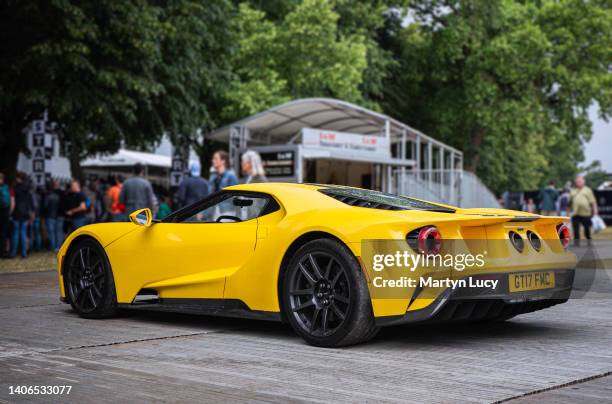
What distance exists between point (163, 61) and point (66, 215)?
5.85 m

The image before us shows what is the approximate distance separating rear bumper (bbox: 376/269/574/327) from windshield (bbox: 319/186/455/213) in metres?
0.87

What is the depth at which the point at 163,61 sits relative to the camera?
2423 cm

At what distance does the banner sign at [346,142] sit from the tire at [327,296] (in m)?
16.4

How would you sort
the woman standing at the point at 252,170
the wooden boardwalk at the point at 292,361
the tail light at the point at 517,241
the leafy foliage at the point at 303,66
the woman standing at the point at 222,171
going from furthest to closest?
1. the leafy foliage at the point at 303,66
2. the woman standing at the point at 222,171
3. the woman standing at the point at 252,170
4. the tail light at the point at 517,241
5. the wooden boardwalk at the point at 292,361

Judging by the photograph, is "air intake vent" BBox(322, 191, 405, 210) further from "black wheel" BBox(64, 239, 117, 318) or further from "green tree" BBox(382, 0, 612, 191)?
"green tree" BBox(382, 0, 612, 191)

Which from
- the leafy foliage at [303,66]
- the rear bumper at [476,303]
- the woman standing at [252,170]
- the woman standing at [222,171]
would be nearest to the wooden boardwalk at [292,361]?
the rear bumper at [476,303]

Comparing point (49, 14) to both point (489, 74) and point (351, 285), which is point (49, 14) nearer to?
point (351, 285)

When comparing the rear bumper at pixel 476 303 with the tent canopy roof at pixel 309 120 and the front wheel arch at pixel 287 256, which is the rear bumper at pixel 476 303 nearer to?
the front wheel arch at pixel 287 256

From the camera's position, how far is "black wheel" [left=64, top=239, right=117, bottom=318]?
25.9ft

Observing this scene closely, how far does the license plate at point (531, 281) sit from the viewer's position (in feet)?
20.6

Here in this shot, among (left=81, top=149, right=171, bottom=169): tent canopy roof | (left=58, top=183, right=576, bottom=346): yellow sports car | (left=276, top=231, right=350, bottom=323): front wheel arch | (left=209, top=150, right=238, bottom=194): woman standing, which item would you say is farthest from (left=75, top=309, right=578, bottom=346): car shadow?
(left=81, top=149, right=171, bottom=169): tent canopy roof

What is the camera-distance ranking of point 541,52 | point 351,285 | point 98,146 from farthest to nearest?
point 541,52 → point 98,146 → point 351,285

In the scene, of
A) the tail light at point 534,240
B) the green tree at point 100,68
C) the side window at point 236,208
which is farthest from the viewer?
the green tree at point 100,68

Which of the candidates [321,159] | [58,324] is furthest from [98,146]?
[58,324]
